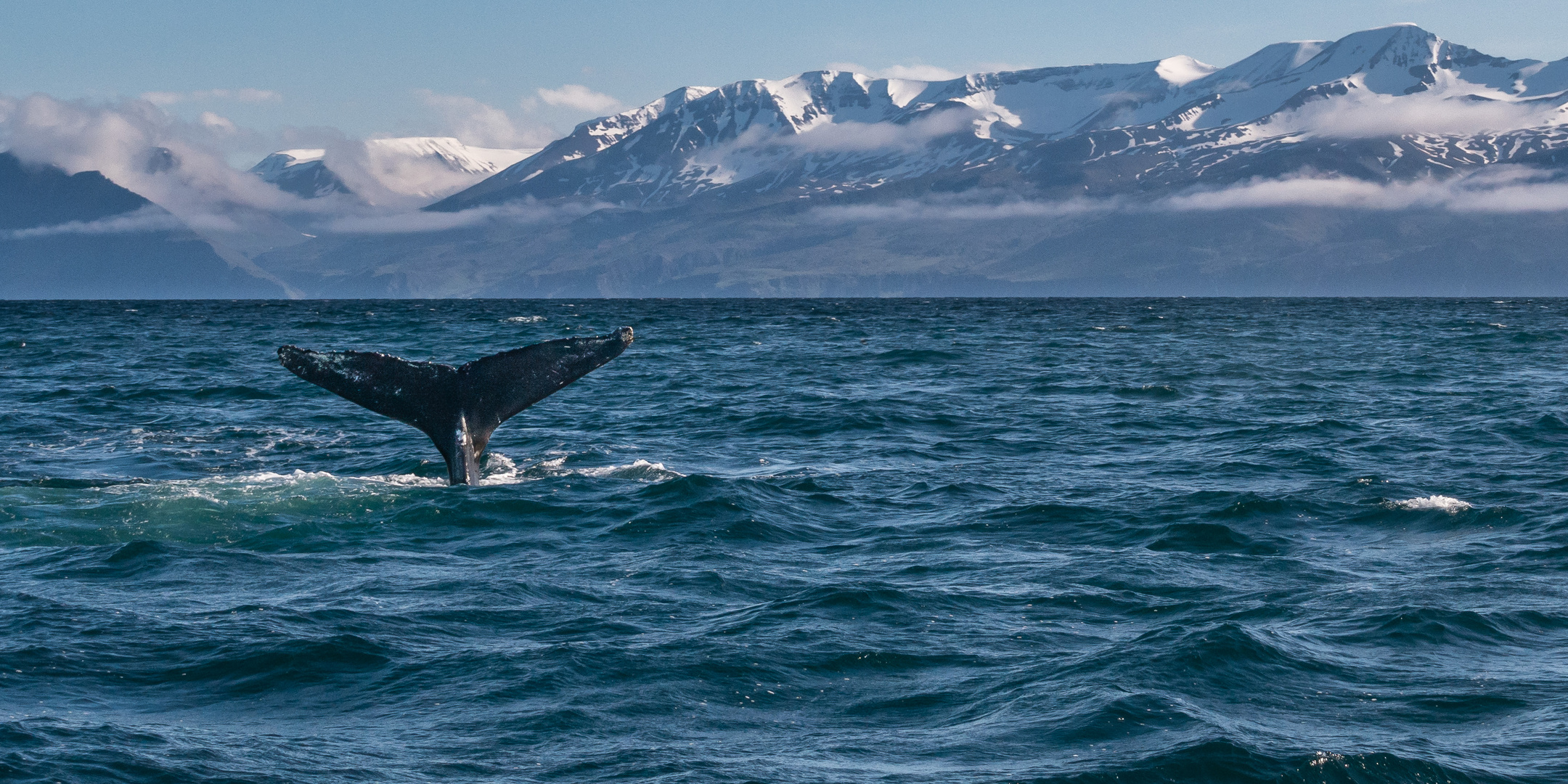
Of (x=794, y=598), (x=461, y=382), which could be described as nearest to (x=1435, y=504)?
(x=794, y=598)

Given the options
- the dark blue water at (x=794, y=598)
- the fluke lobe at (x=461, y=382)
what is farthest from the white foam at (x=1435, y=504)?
the fluke lobe at (x=461, y=382)

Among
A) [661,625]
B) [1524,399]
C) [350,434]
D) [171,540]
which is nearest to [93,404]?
[350,434]

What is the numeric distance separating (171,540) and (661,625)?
6.09 meters

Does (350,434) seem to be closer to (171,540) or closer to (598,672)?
(171,540)

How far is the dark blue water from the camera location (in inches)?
314

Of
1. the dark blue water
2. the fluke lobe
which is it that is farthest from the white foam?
the fluke lobe

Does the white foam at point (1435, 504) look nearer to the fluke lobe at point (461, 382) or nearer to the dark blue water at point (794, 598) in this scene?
the dark blue water at point (794, 598)

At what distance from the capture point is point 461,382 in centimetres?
1622

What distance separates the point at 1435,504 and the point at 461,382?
448 inches

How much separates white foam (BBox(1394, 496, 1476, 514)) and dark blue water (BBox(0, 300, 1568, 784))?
0.46ft

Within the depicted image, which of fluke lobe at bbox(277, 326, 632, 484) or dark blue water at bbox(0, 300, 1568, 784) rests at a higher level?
fluke lobe at bbox(277, 326, 632, 484)

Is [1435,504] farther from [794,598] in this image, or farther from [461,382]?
[461,382]

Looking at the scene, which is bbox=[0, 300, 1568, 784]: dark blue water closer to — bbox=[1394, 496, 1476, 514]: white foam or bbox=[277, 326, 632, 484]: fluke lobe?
bbox=[1394, 496, 1476, 514]: white foam

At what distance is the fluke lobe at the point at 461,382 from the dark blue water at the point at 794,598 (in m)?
0.95
